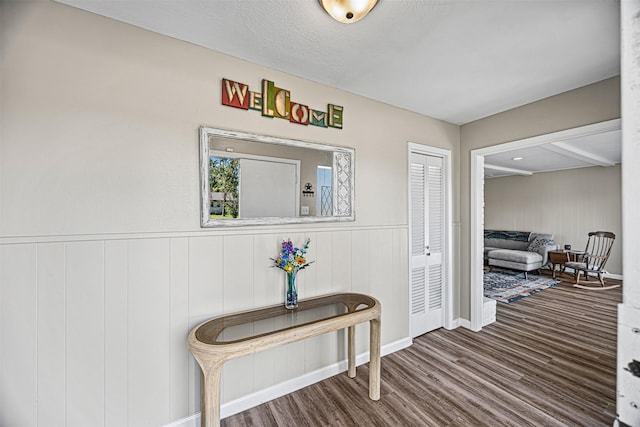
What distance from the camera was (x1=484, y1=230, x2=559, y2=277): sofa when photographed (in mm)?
5820

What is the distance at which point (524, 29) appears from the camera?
5.53 feet

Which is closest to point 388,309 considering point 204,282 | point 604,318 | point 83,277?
point 204,282

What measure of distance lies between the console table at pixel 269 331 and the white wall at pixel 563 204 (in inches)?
259

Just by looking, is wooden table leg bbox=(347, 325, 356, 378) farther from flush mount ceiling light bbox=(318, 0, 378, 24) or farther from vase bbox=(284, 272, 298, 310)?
flush mount ceiling light bbox=(318, 0, 378, 24)

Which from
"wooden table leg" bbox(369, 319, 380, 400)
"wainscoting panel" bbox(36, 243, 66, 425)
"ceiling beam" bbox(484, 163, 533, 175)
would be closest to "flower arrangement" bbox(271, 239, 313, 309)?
"wooden table leg" bbox(369, 319, 380, 400)

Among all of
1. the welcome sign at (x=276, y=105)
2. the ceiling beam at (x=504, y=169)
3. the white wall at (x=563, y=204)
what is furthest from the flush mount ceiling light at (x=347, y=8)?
the white wall at (x=563, y=204)

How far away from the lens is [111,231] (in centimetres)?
159

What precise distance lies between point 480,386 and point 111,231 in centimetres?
289

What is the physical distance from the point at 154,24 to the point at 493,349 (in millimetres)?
3935

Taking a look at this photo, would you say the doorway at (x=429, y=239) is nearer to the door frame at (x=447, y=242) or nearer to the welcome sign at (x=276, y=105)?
the door frame at (x=447, y=242)

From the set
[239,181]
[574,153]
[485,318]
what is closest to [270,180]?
[239,181]

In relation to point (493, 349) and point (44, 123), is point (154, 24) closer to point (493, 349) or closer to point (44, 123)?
point (44, 123)

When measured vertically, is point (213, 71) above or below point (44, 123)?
above

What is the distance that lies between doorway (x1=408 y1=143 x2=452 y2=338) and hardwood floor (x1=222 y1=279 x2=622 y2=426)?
265 mm
